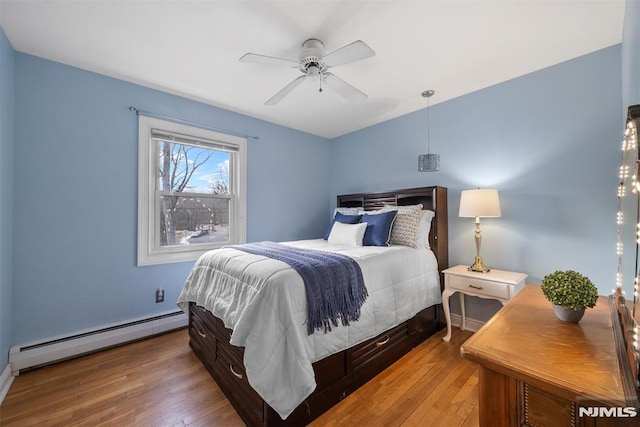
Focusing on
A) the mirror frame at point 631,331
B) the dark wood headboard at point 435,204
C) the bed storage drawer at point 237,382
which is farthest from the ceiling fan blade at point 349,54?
the bed storage drawer at point 237,382

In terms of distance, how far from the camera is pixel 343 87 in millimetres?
2105

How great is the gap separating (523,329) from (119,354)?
3000 millimetres

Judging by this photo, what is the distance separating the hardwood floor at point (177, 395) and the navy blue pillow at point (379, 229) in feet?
3.51

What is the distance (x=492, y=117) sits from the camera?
2572 millimetres

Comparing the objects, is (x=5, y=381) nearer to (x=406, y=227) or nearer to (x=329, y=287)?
(x=329, y=287)

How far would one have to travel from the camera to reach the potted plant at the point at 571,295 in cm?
96

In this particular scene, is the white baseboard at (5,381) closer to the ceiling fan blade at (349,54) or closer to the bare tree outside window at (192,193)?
the bare tree outside window at (192,193)

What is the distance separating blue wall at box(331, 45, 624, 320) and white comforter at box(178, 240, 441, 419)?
1068 millimetres

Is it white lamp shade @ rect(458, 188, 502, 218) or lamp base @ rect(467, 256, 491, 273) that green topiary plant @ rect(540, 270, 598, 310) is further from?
lamp base @ rect(467, 256, 491, 273)

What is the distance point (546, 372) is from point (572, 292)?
0.44m

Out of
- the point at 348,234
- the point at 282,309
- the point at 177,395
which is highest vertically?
the point at 348,234

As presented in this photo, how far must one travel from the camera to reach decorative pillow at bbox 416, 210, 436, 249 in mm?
2590

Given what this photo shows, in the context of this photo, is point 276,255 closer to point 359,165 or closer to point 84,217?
point 84,217

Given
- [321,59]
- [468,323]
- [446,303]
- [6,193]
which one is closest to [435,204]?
[446,303]
